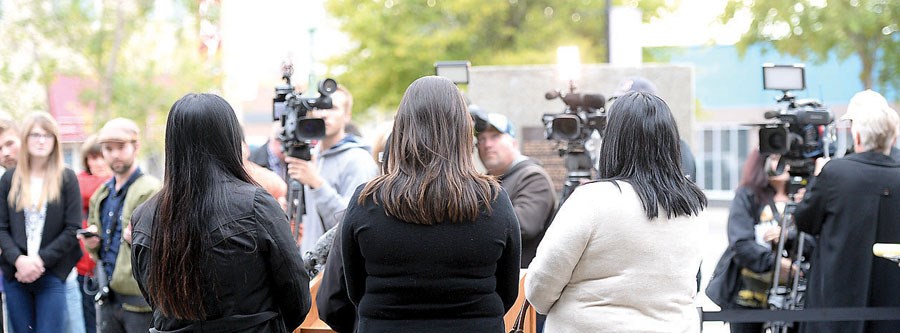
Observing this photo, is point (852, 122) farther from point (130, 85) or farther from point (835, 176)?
point (130, 85)

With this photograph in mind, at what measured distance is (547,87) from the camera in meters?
10.2

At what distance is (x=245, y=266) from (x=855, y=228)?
11.2ft

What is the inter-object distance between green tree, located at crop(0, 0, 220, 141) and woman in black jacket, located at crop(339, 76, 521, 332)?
1511 centimetres

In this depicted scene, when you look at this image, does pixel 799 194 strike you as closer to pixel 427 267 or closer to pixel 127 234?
pixel 427 267

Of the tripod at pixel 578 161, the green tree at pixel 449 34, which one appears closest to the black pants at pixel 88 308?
the tripod at pixel 578 161

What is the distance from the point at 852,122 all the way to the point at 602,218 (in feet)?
8.65

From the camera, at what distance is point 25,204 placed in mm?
6473

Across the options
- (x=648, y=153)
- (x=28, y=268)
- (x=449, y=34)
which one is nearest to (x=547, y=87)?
(x=28, y=268)

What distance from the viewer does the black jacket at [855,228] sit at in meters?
5.24

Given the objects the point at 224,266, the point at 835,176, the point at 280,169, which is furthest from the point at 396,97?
the point at 224,266

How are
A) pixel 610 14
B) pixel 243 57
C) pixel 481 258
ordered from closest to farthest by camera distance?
pixel 481 258 < pixel 610 14 < pixel 243 57

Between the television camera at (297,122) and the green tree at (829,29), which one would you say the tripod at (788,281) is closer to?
the television camera at (297,122)

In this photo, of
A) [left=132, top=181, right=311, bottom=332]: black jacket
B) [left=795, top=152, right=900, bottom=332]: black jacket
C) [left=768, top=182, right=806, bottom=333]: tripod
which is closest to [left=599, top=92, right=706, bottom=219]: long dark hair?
[left=132, top=181, right=311, bottom=332]: black jacket

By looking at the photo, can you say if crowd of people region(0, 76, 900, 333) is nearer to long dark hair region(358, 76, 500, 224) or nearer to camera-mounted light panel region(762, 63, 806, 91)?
long dark hair region(358, 76, 500, 224)
